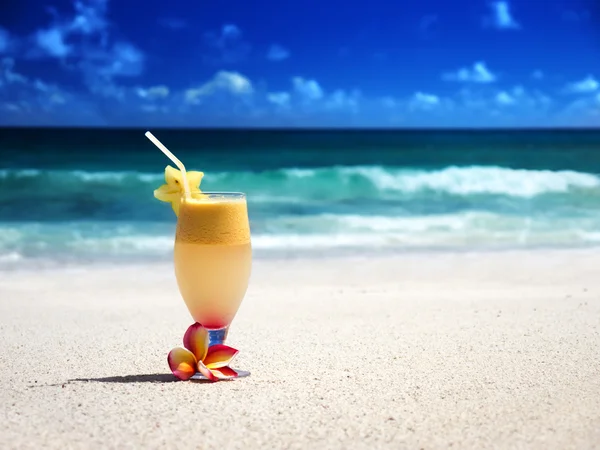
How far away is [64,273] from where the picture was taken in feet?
19.1

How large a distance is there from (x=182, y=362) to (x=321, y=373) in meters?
0.43

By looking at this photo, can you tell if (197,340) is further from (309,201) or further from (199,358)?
(309,201)

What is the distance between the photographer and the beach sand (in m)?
1.87

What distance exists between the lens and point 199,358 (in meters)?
2.32

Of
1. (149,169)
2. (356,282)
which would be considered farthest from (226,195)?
(149,169)

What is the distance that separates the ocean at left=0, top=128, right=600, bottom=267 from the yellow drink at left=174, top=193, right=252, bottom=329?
4.48m

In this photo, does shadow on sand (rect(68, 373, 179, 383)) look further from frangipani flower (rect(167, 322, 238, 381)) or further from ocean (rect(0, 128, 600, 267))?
ocean (rect(0, 128, 600, 267))

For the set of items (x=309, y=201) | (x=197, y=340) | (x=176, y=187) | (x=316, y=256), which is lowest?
(x=197, y=340)

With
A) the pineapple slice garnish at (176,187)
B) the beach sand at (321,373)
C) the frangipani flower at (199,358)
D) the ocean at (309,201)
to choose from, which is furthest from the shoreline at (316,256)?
the frangipani flower at (199,358)

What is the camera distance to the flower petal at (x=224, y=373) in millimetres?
2295

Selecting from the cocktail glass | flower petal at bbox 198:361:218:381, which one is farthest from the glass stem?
flower petal at bbox 198:361:218:381

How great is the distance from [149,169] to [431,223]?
1280 centimetres

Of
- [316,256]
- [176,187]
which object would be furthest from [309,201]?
[176,187]

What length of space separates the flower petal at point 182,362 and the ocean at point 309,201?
4515 millimetres
